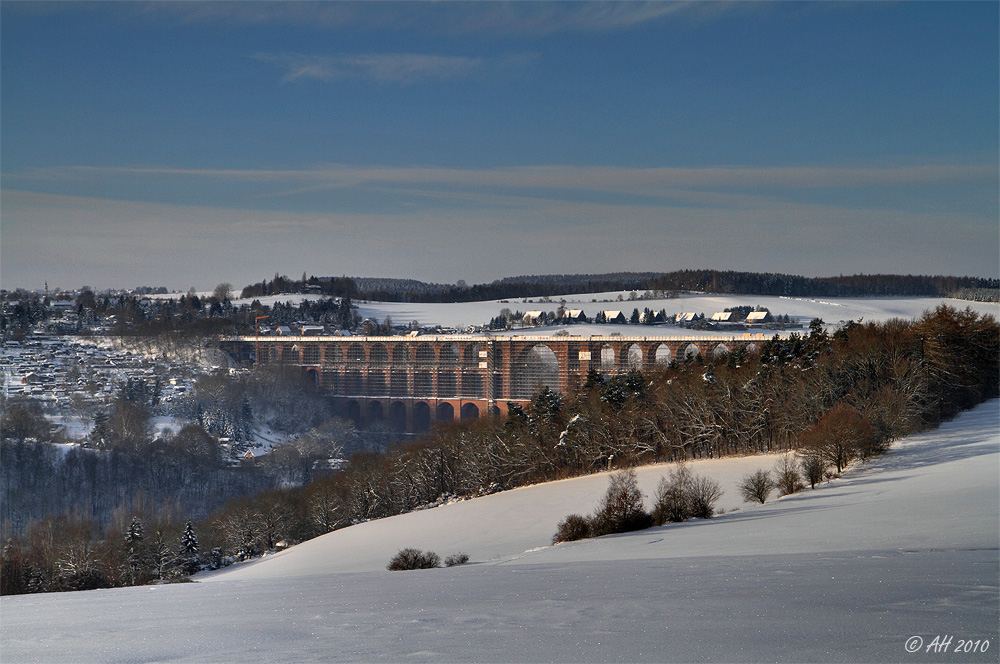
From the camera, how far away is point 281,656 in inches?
166

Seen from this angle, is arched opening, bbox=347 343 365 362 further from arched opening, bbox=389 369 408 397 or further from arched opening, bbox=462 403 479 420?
arched opening, bbox=462 403 479 420

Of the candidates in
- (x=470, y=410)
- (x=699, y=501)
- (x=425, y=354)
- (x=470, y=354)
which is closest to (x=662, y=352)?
(x=470, y=354)

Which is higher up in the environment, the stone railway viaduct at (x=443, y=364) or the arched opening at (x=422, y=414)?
the stone railway viaduct at (x=443, y=364)

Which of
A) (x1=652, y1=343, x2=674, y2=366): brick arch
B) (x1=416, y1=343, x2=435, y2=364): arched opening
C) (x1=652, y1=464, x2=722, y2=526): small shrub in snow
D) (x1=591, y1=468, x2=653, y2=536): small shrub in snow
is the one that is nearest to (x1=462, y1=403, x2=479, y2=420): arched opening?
(x1=416, y1=343, x2=435, y2=364): arched opening

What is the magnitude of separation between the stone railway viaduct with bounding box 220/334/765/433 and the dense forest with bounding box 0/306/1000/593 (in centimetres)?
3931

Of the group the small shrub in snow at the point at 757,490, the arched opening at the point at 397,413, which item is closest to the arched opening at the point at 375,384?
the arched opening at the point at 397,413

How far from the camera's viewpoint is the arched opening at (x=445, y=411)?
89.5 meters

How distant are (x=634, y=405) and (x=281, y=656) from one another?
32282 millimetres

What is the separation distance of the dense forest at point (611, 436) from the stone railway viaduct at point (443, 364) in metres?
39.3

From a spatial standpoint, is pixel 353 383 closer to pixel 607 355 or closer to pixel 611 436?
pixel 607 355

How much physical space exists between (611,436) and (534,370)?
4908 cm

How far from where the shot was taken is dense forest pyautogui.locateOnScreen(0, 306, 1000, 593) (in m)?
26.8

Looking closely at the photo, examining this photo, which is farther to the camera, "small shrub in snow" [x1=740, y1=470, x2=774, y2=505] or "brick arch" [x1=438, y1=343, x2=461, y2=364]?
"brick arch" [x1=438, y1=343, x2=461, y2=364]

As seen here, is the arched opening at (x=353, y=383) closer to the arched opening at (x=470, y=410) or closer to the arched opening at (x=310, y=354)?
the arched opening at (x=310, y=354)
